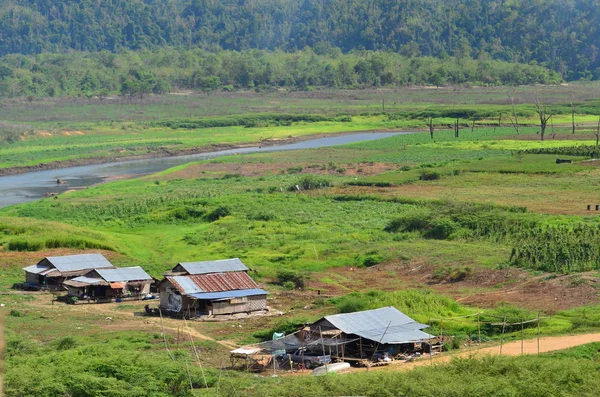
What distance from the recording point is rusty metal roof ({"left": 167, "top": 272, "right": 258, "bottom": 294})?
126ft

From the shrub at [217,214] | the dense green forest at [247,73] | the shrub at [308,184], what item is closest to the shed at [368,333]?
the shrub at [217,214]

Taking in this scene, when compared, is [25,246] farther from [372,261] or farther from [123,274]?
[372,261]

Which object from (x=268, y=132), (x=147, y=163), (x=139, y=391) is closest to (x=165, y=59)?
(x=268, y=132)

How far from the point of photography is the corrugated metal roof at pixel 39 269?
4288cm

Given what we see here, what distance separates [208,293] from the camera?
38.3 meters

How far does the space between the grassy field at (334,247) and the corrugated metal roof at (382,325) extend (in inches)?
51.0

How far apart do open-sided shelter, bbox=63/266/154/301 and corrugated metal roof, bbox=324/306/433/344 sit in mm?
11647

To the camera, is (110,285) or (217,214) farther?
(217,214)

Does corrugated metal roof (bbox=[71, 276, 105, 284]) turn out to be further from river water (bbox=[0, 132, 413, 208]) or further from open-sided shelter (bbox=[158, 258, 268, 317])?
river water (bbox=[0, 132, 413, 208])

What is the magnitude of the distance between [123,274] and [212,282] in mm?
4480

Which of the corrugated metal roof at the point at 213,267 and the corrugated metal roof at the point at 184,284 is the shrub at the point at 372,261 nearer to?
the corrugated metal roof at the point at 213,267

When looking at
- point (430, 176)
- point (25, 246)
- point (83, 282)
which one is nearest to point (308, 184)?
point (430, 176)

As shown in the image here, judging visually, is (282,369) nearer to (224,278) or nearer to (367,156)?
(224,278)

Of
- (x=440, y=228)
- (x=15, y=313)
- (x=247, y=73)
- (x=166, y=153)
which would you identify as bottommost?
(x=166, y=153)
